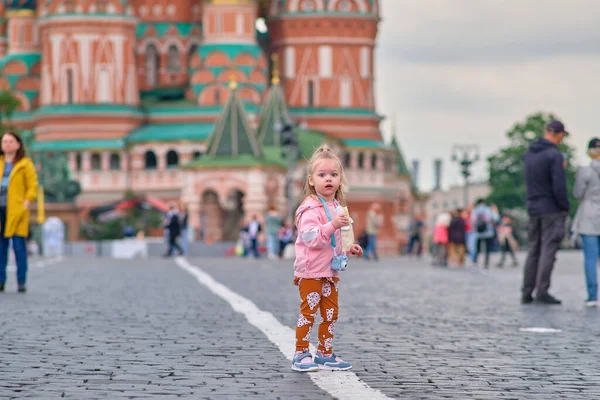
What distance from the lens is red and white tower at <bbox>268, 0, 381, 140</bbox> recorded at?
10844cm

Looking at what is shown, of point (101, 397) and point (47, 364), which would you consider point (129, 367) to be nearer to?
point (47, 364)

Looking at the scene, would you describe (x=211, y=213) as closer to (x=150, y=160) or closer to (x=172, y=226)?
(x=150, y=160)

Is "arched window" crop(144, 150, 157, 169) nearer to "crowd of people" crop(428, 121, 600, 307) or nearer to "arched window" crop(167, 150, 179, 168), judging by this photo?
"arched window" crop(167, 150, 179, 168)

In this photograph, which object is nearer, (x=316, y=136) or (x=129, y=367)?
(x=129, y=367)

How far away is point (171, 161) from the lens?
10450cm

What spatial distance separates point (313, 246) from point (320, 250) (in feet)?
0.26

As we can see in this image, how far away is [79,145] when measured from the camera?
102 m

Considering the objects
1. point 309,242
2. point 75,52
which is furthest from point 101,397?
point 75,52

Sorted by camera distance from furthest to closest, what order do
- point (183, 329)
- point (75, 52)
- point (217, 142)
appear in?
point (75, 52)
point (217, 142)
point (183, 329)

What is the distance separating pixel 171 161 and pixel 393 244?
14890 mm

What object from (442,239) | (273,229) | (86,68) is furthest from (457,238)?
(86,68)

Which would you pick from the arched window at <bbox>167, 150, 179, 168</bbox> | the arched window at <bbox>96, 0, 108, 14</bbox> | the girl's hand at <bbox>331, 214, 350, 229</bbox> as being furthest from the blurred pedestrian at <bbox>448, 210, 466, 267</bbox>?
the arched window at <bbox>167, 150, 179, 168</bbox>

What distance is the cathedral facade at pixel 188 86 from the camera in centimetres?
10131

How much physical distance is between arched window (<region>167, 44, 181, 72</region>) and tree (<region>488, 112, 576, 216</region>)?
20.7 m
